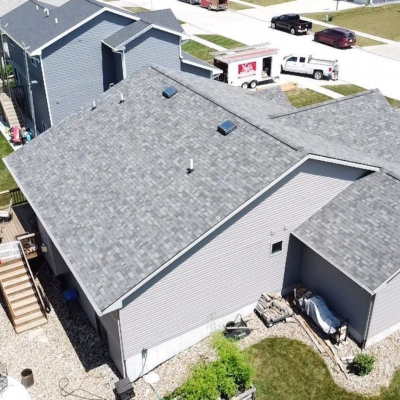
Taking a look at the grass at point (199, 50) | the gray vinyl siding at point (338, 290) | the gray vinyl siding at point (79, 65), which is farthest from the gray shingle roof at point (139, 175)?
the grass at point (199, 50)

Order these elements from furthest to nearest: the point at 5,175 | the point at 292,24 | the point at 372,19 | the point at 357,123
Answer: the point at 372,19 → the point at 292,24 → the point at 5,175 → the point at 357,123

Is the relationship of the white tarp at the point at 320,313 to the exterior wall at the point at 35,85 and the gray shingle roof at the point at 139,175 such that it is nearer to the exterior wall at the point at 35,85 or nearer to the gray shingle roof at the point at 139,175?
the gray shingle roof at the point at 139,175

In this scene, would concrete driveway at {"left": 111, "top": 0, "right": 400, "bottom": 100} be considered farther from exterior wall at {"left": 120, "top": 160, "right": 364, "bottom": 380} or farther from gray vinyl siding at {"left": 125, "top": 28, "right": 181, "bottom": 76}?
exterior wall at {"left": 120, "top": 160, "right": 364, "bottom": 380}

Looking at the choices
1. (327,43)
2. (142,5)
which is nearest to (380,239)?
(327,43)

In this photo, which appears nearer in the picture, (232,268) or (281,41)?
(232,268)

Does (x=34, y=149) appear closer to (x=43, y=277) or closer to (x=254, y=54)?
(x=43, y=277)

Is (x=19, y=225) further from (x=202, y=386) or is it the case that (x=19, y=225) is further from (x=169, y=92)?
(x=202, y=386)

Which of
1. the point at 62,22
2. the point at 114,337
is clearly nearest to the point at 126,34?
the point at 62,22
